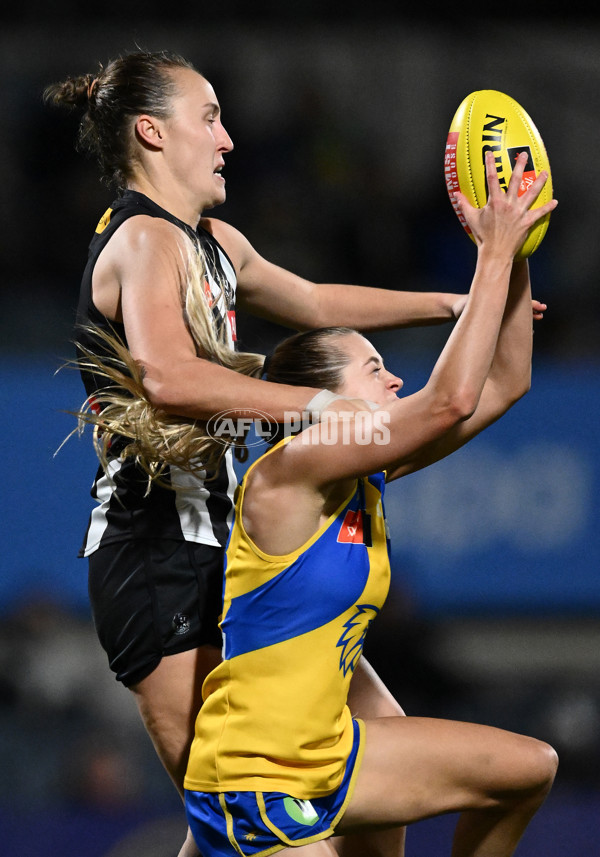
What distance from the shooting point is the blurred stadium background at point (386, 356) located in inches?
150

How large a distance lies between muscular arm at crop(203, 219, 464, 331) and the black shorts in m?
0.65

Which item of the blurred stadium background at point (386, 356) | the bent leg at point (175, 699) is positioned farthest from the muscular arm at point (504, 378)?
the blurred stadium background at point (386, 356)

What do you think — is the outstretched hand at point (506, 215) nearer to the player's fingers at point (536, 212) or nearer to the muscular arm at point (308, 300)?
the player's fingers at point (536, 212)

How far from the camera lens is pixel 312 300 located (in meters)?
2.33

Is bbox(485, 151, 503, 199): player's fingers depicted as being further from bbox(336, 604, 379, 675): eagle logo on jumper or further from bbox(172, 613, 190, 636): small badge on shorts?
bbox(172, 613, 190, 636): small badge on shorts

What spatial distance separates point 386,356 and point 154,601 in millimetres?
2600

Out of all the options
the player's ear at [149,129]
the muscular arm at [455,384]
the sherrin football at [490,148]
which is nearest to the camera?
the muscular arm at [455,384]

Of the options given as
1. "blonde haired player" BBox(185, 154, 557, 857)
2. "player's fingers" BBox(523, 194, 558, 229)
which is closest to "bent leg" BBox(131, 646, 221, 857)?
"blonde haired player" BBox(185, 154, 557, 857)

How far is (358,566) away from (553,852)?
188 cm

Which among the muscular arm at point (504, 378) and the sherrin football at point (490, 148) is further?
the muscular arm at point (504, 378)

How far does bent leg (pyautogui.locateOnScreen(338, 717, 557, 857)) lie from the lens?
169 centimetres

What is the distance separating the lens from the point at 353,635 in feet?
5.58

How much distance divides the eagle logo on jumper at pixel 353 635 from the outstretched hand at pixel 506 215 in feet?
2.03

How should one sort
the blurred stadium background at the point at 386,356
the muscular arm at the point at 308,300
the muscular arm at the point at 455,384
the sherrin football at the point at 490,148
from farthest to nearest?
1. the blurred stadium background at the point at 386,356
2. the muscular arm at the point at 308,300
3. the sherrin football at the point at 490,148
4. the muscular arm at the point at 455,384
